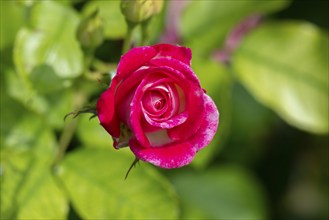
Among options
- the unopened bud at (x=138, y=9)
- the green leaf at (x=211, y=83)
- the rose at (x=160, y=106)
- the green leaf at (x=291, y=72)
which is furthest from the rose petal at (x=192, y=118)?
the green leaf at (x=291, y=72)

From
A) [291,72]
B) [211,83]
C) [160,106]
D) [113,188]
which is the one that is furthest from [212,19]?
[160,106]

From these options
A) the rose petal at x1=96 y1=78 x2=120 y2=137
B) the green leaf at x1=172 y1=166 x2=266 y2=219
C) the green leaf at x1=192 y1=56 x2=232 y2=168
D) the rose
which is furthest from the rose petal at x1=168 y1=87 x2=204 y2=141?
the green leaf at x1=172 y1=166 x2=266 y2=219

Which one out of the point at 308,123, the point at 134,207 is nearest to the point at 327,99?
the point at 308,123

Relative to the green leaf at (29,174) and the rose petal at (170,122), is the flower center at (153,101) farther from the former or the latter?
the green leaf at (29,174)

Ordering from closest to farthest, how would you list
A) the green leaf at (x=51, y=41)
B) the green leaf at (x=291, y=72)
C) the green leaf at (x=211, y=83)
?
the green leaf at (x=51, y=41), the green leaf at (x=211, y=83), the green leaf at (x=291, y=72)

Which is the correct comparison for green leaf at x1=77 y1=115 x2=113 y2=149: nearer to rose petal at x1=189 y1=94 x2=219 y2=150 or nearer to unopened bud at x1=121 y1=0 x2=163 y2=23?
unopened bud at x1=121 y1=0 x2=163 y2=23

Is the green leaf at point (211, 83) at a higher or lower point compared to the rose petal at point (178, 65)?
lower

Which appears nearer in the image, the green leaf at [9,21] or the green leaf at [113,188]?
the green leaf at [113,188]
